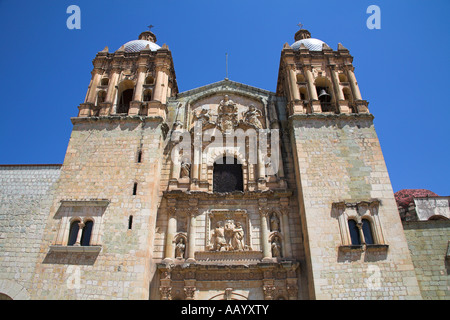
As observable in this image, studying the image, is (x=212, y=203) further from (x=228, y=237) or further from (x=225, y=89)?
(x=225, y=89)

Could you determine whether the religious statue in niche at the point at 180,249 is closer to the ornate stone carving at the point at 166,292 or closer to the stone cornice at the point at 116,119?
the ornate stone carving at the point at 166,292

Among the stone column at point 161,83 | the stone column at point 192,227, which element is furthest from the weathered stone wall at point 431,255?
the stone column at point 161,83

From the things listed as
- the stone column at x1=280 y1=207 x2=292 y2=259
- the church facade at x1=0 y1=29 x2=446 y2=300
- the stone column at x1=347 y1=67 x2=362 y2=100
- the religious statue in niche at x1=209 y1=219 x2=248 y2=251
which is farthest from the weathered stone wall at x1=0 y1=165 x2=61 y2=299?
the stone column at x1=347 y1=67 x2=362 y2=100

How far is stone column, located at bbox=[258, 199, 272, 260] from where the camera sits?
541 inches

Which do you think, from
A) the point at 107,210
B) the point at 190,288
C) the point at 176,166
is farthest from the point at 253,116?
the point at 190,288

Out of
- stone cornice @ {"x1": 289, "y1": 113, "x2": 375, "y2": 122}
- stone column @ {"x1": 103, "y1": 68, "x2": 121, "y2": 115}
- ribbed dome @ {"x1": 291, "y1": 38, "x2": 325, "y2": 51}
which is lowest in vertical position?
stone cornice @ {"x1": 289, "y1": 113, "x2": 375, "y2": 122}

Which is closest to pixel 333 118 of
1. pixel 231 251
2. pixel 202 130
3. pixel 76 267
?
pixel 202 130

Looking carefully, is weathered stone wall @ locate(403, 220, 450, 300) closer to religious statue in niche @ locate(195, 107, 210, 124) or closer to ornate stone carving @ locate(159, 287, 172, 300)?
ornate stone carving @ locate(159, 287, 172, 300)

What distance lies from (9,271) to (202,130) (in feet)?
31.7

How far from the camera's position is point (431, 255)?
1331cm

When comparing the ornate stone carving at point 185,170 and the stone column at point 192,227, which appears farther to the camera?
Result: the ornate stone carving at point 185,170

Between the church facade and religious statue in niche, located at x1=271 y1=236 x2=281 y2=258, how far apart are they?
40 millimetres

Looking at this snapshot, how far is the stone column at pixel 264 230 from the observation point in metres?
13.8

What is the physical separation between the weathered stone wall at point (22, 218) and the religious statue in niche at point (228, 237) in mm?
6663
